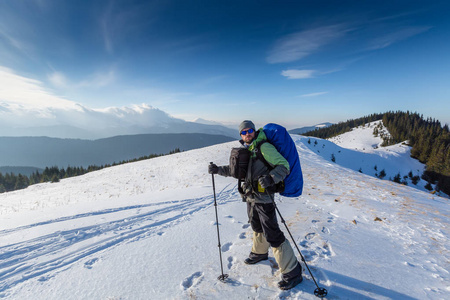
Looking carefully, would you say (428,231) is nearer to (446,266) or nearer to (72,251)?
(446,266)

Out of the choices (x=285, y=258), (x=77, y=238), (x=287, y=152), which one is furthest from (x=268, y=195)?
(x=77, y=238)

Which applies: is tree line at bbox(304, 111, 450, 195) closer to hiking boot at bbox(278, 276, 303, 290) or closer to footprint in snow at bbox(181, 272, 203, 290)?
hiking boot at bbox(278, 276, 303, 290)

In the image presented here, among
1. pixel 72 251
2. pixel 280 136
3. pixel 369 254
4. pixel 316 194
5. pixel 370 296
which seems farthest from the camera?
pixel 316 194

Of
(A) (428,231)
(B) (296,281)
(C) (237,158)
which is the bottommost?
(A) (428,231)

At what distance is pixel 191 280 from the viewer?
12.3 ft

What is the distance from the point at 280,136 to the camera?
375 centimetres

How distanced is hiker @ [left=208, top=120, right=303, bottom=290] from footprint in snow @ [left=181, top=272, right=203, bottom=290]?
1.52 meters

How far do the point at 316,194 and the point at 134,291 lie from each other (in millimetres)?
8816

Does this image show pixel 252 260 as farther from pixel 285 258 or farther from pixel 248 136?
pixel 248 136

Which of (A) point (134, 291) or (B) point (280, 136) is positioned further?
(B) point (280, 136)

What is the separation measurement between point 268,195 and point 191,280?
2.25 m

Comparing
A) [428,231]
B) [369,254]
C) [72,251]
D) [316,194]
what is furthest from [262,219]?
[316,194]

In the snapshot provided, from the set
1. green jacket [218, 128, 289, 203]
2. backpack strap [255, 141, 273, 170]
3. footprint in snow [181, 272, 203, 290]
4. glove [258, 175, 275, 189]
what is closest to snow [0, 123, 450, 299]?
footprint in snow [181, 272, 203, 290]

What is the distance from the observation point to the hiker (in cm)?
342
